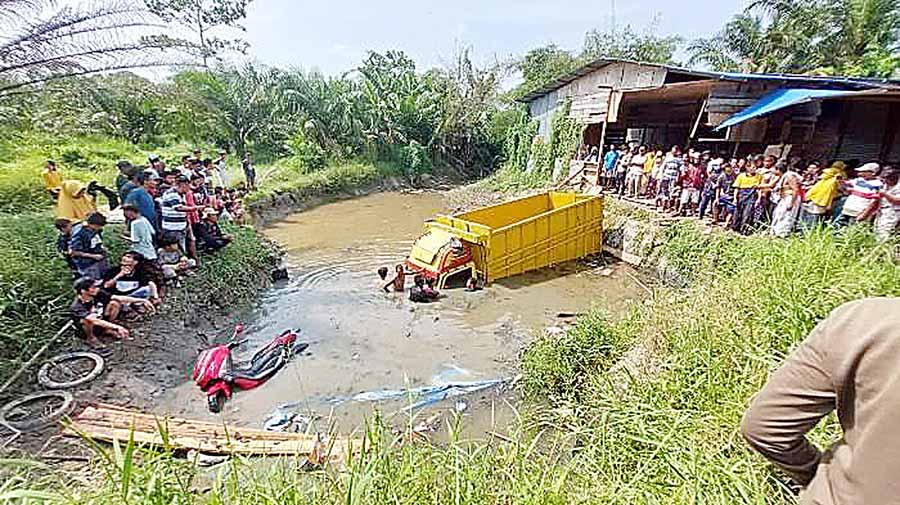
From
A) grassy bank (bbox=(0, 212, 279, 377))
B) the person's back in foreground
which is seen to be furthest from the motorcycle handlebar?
the person's back in foreground

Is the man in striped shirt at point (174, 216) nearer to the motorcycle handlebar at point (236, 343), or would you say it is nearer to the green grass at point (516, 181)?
the motorcycle handlebar at point (236, 343)

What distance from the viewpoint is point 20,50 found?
6.36 meters

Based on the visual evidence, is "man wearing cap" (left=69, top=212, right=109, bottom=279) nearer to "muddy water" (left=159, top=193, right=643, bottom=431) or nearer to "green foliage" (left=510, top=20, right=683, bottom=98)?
"muddy water" (left=159, top=193, right=643, bottom=431)

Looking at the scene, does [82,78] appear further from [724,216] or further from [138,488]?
[724,216]

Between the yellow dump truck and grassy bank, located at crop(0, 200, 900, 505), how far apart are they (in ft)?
12.2

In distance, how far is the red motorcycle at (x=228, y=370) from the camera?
5.99 metres

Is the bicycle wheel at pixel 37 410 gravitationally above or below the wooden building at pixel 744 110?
below

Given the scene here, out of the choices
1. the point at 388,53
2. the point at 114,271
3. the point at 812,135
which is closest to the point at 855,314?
the point at 114,271

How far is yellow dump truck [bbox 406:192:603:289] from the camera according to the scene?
9.94 meters

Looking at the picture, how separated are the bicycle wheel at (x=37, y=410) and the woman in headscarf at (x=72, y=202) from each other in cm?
296

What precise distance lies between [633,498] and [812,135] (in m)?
14.1

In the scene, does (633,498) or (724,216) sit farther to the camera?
(724,216)

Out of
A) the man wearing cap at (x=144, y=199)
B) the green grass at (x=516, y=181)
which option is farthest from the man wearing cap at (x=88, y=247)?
the green grass at (x=516, y=181)

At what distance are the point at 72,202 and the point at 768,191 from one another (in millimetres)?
11558
